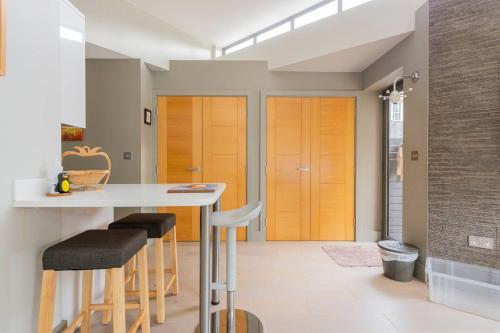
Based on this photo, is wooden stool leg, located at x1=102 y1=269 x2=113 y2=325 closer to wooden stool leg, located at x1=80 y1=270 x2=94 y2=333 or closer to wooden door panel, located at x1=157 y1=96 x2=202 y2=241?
wooden stool leg, located at x1=80 y1=270 x2=94 y2=333

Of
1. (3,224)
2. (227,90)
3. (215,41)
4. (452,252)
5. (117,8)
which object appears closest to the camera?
(3,224)

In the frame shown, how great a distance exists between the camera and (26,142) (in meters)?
1.42

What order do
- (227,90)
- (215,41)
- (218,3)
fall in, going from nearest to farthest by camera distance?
(218,3), (227,90), (215,41)

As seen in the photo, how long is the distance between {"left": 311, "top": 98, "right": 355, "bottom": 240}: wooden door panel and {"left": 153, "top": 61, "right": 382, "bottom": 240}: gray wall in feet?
0.41

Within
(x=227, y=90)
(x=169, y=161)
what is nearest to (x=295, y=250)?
(x=169, y=161)

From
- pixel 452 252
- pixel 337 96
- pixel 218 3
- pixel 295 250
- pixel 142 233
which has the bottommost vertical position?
pixel 295 250

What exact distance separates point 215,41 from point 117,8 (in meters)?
1.82

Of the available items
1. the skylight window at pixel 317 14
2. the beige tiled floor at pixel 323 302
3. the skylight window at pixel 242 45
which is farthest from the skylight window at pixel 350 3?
the beige tiled floor at pixel 323 302

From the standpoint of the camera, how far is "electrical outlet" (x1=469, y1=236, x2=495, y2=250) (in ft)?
7.13

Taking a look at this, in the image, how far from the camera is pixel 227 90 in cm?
385

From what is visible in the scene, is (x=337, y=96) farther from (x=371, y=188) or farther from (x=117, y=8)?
(x=117, y=8)

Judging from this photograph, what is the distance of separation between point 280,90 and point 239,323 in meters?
2.93

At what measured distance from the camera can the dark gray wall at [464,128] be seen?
2.16 m

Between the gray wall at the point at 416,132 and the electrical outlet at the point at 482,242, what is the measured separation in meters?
0.34
